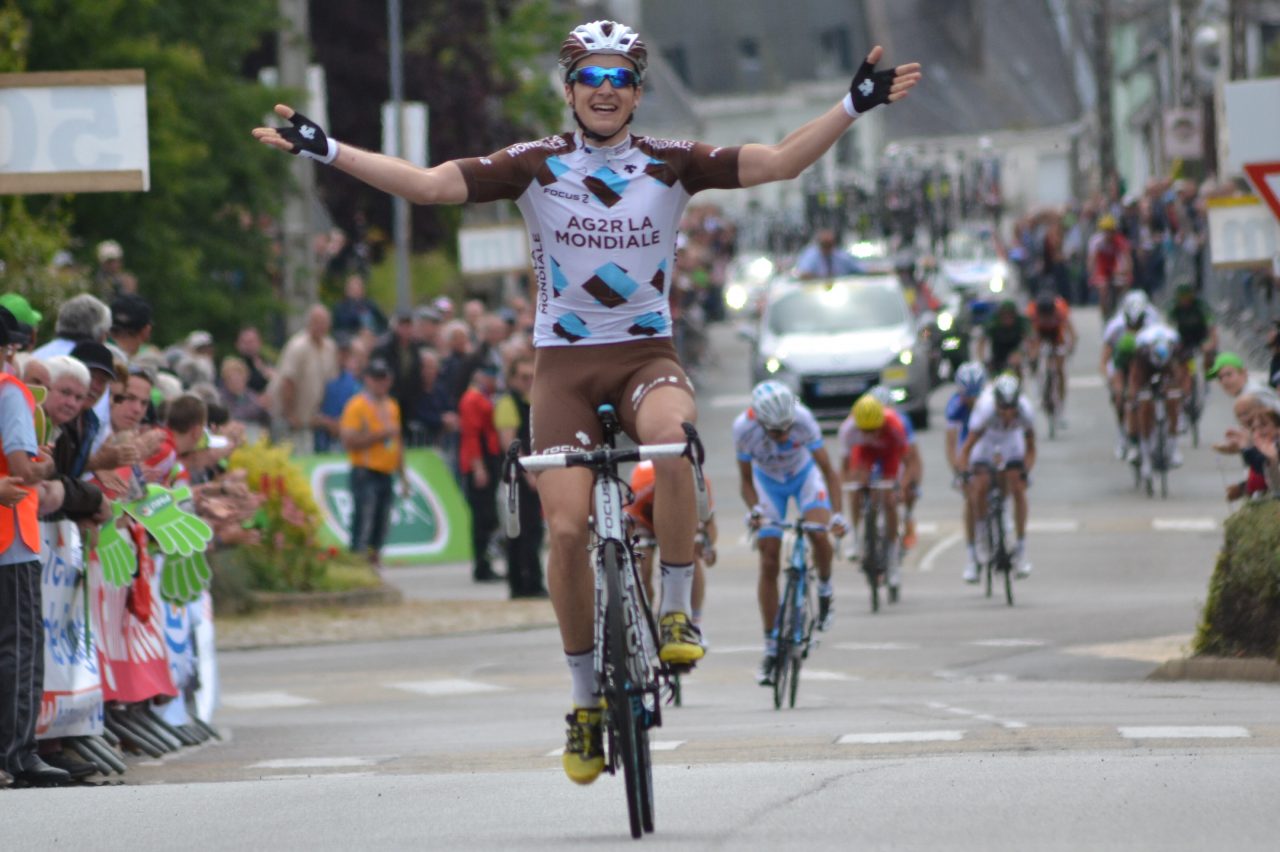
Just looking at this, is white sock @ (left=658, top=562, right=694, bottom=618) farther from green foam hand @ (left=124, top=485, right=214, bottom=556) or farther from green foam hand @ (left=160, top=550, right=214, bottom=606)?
green foam hand @ (left=160, top=550, right=214, bottom=606)

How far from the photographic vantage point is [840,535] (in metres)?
16.3

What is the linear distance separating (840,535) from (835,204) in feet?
167

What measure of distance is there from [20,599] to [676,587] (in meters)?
3.41

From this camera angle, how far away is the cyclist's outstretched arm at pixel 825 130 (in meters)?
8.80

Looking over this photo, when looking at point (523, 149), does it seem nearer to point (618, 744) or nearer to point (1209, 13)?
point (618, 744)

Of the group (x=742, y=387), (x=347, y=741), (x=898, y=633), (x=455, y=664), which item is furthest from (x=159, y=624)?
(x=742, y=387)

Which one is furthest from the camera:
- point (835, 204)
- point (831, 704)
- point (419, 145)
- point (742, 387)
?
point (835, 204)

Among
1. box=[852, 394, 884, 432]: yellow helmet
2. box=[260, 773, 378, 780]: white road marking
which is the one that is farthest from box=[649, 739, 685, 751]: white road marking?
box=[852, 394, 884, 432]: yellow helmet

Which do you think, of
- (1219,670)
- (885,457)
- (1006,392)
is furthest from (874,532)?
(1219,670)

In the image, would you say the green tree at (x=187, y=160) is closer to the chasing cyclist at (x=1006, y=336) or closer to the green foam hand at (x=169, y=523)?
the chasing cyclist at (x=1006, y=336)

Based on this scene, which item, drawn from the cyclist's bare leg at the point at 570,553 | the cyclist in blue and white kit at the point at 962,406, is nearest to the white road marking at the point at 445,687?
the cyclist in blue and white kit at the point at 962,406

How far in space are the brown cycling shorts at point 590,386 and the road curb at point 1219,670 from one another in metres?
7.13

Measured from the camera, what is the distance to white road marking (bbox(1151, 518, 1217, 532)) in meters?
26.9

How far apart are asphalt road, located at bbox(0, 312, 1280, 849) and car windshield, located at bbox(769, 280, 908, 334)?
861 centimetres
